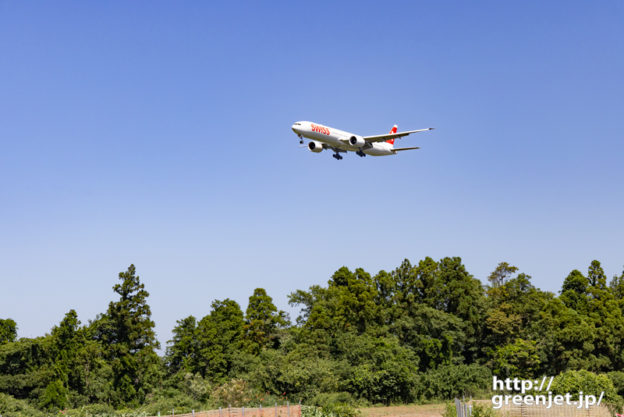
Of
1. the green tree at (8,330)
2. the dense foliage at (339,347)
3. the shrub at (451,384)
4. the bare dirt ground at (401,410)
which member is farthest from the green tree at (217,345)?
the green tree at (8,330)

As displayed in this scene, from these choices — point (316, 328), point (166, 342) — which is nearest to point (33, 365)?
point (166, 342)

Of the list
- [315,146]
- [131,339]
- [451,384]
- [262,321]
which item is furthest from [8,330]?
[451,384]

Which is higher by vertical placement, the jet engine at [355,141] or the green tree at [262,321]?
the jet engine at [355,141]

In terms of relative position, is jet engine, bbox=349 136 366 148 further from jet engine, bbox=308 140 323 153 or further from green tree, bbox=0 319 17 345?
green tree, bbox=0 319 17 345

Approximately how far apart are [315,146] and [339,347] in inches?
888

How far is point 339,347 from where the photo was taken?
5981 centimetres

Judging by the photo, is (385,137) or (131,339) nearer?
(385,137)

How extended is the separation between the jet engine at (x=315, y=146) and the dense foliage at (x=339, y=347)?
17.6 m

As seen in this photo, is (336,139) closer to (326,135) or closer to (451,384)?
(326,135)

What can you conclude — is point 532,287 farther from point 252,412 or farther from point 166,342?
point 252,412

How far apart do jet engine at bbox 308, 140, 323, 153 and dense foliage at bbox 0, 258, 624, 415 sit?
17.6 metres

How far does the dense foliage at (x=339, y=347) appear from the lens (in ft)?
175

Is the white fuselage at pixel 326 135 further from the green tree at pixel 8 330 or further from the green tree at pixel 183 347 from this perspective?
the green tree at pixel 8 330

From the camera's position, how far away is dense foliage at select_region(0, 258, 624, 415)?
53312 millimetres
